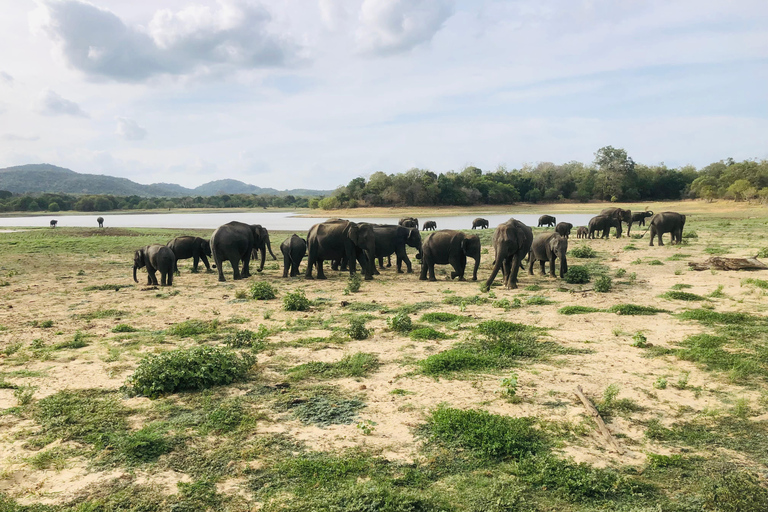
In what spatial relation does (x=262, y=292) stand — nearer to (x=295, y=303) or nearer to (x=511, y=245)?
(x=295, y=303)

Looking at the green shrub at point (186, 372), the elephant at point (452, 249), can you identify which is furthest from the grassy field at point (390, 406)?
the elephant at point (452, 249)

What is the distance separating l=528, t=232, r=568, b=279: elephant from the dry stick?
35.8ft

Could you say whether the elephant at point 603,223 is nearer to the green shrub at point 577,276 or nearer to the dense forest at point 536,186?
the green shrub at point 577,276

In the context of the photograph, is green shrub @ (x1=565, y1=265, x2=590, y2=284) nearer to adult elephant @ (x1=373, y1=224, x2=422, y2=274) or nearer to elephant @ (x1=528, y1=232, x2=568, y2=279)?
elephant @ (x1=528, y1=232, x2=568, y2=279)

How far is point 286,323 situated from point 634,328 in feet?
24.5

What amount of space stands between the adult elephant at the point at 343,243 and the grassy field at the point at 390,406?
18.0 ft

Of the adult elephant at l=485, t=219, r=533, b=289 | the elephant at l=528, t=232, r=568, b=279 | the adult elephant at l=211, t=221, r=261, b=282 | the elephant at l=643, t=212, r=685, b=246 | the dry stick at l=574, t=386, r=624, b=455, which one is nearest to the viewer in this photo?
the dry stick at l=574, t=386, r=624, b=455

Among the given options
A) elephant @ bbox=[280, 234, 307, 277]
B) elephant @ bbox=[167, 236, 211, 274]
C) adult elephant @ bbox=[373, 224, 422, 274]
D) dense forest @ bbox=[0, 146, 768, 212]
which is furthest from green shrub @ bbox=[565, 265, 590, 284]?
dense forest @ bbox=[0, 146, 768, 212]

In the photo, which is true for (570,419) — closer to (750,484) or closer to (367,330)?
(750,484)

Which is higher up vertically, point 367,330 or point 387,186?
point 387,186

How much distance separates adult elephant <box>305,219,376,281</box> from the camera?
60.5 ft

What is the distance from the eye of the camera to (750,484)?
437 centimetres

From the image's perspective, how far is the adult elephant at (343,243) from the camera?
18.4 metres

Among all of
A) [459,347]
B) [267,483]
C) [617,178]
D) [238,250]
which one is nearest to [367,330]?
[459,347]
